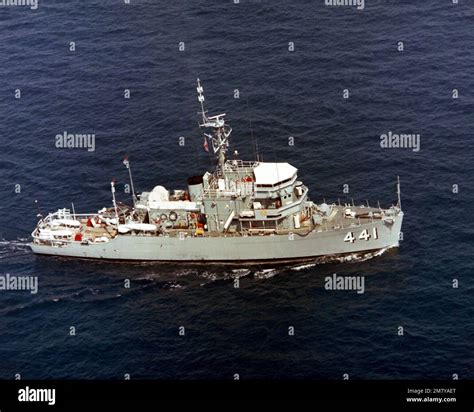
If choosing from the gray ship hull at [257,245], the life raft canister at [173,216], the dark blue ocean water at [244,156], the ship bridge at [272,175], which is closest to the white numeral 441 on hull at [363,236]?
the gray ship hull at [257,245]

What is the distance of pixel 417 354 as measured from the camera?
89812 mm

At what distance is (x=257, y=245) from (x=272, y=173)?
8826 millimetres

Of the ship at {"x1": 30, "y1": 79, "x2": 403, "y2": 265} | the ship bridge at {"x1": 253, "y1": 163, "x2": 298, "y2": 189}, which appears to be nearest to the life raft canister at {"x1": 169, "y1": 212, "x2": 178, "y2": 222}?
the ship at {"x1": 30, "y1": 79, "x2": 403, "y2": 265}

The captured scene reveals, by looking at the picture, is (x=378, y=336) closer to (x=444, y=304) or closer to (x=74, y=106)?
(x=444, y=304)

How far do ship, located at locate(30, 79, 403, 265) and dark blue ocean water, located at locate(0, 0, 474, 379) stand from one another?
95.1 inches

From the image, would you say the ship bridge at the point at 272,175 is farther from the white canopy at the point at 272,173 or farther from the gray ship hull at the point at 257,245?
the gray ship hull at the point at 257,245

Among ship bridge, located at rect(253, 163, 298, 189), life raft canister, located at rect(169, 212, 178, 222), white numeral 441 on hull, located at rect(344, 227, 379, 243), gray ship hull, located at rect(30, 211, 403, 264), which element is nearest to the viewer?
ship bridge, located at rect(253, 163, 298, 189)

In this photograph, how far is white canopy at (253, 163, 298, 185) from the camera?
106750mm

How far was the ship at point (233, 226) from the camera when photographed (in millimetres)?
107625

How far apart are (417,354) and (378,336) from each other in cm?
484

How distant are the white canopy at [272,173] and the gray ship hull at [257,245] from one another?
6.61m

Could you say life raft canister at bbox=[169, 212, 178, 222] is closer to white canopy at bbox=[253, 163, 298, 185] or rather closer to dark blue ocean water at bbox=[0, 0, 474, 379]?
dark blue ocean water at bbox=[0, 0, 474, 379]

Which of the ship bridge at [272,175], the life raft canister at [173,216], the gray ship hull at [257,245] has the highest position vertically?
the ship bridge at [272,175]

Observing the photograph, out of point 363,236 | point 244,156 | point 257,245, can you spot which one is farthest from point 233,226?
point 244,156
